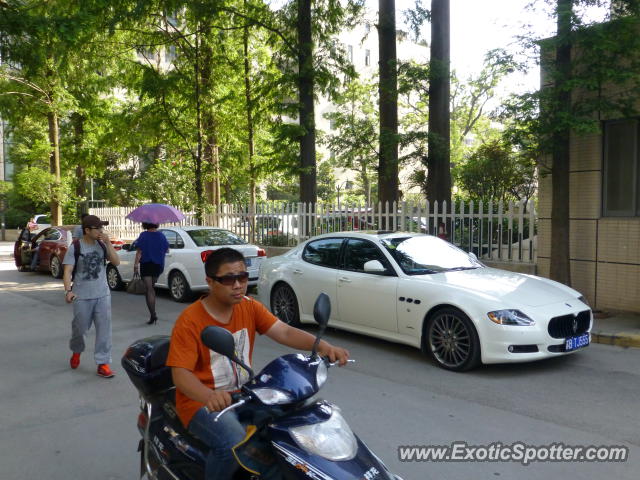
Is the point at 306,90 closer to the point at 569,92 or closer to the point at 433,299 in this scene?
the point at 569,92

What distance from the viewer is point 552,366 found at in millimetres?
6551

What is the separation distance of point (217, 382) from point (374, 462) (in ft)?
3.02

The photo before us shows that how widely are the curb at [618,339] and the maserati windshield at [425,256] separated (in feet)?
6.43

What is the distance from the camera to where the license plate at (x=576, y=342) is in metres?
6.31

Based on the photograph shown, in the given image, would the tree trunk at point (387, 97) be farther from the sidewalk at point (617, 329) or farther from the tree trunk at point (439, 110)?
the sidewalk at point (617, 329)

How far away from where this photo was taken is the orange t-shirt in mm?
2791

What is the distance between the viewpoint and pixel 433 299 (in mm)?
6598

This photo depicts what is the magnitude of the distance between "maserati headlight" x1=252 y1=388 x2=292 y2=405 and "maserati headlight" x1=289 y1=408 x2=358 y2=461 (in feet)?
0.39

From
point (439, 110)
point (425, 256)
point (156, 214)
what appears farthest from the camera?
point (439, 110)

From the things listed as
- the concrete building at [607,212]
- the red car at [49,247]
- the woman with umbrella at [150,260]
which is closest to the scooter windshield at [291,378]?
the woman with umbrella at [150,260]

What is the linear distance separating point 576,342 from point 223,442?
17.0ft

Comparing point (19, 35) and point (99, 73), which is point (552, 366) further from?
point (99, 73)

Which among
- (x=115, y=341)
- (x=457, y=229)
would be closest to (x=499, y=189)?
(x=457, y=229)

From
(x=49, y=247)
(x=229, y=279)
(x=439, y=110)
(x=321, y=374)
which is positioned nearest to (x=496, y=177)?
(x=439, y=110)
